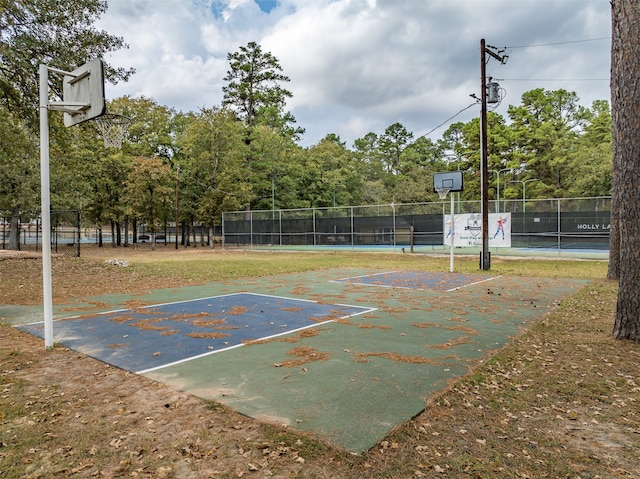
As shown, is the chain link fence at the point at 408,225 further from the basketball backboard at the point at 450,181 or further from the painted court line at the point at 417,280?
the painted court line at the point at 417,280

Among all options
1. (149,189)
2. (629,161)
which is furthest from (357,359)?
(149,189)

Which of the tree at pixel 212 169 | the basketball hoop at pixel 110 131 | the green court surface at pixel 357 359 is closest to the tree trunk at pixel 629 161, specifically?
the green court surface at pixel 357 359

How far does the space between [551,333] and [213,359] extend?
421cm

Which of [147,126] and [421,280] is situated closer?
[421,280]

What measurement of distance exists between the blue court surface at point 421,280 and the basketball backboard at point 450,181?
11.0ft

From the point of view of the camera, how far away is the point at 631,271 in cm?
451

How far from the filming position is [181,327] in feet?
18.0

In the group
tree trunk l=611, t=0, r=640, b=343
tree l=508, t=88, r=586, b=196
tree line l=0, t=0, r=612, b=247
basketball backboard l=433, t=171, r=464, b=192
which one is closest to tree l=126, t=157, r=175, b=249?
tree line l=0, t=0, r=612, b=247

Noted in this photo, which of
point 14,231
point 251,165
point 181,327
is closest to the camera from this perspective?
point 181,327

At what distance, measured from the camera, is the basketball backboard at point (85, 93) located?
4.42 m

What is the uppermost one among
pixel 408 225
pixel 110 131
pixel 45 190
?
pixel 110 131

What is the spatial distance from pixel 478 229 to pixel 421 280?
7.77 m

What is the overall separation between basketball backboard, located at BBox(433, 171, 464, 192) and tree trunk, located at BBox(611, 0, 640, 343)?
29.4ft

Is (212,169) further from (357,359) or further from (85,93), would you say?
(357,359)
